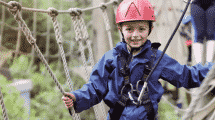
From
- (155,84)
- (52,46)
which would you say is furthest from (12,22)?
(155,84)

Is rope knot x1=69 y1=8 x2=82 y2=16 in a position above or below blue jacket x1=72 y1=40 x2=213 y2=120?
above

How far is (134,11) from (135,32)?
0.08 meters

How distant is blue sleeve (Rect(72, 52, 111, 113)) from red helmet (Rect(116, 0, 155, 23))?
0.17 m

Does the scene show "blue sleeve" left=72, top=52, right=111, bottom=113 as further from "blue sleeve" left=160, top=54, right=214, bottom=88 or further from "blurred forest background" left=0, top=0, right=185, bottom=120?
"blurred forest background" left=0, top=0, right=185, bottom=120

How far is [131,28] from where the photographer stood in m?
0.77

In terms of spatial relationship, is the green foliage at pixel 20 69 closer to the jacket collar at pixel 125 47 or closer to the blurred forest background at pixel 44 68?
the blurred forest background at pixel 44 68

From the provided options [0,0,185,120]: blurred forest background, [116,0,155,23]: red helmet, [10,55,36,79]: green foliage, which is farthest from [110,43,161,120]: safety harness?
[10,55,36,79]: green foliage

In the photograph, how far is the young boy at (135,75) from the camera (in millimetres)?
759

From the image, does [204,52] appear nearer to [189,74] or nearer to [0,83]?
[189,74]

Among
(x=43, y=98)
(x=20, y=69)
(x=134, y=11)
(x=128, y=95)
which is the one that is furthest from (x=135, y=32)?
(x=20, y=69)

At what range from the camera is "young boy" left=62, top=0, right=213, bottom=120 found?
0.76 meters

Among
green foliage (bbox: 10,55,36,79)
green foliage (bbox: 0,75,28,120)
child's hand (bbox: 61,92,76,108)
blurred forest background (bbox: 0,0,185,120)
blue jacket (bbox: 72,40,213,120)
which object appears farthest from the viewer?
green foliage (bbox: 10,55,36,79)

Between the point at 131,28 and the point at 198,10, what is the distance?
0.61m

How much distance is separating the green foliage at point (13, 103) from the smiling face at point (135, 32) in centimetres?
224
